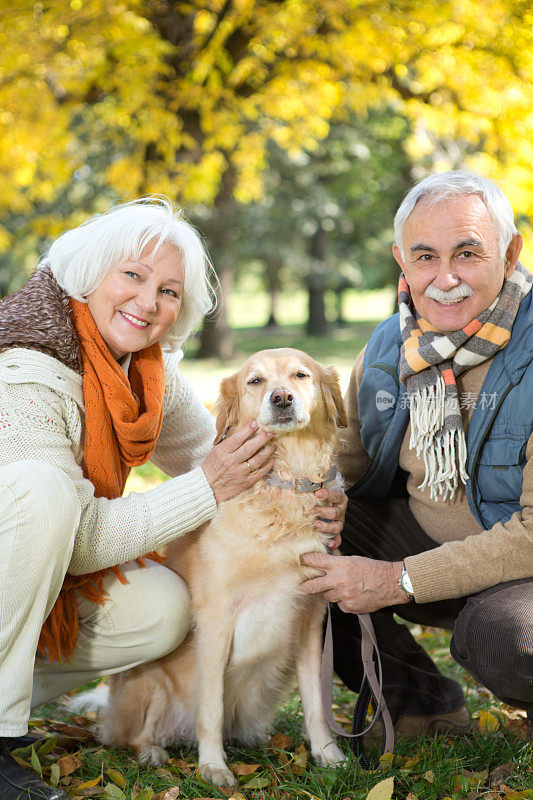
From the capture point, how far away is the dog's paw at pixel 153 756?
7.66ft

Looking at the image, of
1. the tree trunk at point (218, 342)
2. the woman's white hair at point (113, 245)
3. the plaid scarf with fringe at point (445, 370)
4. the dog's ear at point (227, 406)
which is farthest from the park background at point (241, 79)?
the tree trunk at point (218, 342)

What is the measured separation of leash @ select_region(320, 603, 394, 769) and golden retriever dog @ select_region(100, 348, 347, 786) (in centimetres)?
5

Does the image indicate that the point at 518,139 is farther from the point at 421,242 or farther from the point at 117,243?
the point at 117,243

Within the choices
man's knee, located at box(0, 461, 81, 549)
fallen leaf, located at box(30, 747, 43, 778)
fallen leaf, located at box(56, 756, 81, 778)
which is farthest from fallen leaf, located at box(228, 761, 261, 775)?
man's knee, located at box(0, 461, 81, 549)

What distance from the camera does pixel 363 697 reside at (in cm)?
232

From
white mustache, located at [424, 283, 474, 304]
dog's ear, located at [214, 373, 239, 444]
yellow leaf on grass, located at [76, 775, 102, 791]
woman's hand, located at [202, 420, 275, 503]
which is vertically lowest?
yellow leaf on grass, located at [76, 775, 102, 791]

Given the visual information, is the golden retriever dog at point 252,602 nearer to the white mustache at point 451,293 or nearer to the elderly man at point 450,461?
the elderly man at point 450,461

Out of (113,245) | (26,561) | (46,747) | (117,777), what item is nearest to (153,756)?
(117,777)

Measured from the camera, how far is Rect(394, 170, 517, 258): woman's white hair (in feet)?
7.52

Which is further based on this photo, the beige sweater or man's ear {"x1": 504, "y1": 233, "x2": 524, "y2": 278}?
man's ear {"x1": 504, "y1": 233, "x2": 524, "y2": 278}

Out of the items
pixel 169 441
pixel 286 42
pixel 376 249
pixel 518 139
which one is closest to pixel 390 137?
pixel 376 249

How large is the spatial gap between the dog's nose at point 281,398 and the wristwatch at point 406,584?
0.61 metres

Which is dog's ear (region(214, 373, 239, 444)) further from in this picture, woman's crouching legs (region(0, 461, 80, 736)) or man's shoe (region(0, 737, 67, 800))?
man's shoe (region(0, 737, 67, 800))

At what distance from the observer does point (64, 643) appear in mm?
2254
